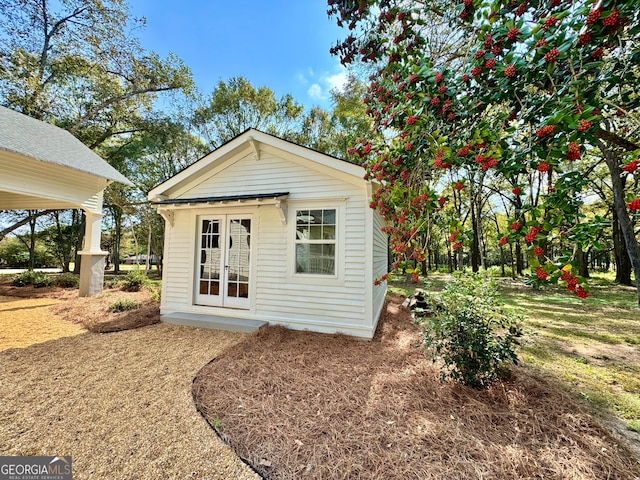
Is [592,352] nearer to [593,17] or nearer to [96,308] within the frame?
[593,17]

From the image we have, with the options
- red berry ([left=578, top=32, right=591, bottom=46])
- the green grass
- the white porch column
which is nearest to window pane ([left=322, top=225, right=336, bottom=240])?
the green grass

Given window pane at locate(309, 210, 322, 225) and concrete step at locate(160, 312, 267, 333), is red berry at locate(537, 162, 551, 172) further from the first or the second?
concrete step at locate(160, 312, 267, 333)

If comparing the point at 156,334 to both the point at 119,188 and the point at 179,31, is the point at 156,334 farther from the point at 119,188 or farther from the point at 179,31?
the point at 119,188

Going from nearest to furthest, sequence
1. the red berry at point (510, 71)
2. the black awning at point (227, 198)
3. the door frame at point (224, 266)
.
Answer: the red berry at point (510, 71) → the black awning at point (227, 198) → the door frame at point (224, 266)

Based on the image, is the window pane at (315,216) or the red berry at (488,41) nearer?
the red berry at (488,41)

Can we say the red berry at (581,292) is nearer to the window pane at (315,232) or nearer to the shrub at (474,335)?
the shrub at (474,335)

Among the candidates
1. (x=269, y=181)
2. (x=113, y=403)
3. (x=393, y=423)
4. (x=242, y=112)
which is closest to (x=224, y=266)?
(x=269, y=181)

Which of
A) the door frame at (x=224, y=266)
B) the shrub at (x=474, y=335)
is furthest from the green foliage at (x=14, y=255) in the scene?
the shrub at (x=474, y=335)

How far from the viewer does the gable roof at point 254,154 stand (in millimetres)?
4777

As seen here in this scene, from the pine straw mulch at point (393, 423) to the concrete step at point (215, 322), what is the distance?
139 cm

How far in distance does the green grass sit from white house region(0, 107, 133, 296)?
34.1 feet

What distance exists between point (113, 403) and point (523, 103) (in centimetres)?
475

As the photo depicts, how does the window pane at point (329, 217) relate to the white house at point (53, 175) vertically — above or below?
below

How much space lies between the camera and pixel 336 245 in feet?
16.4
